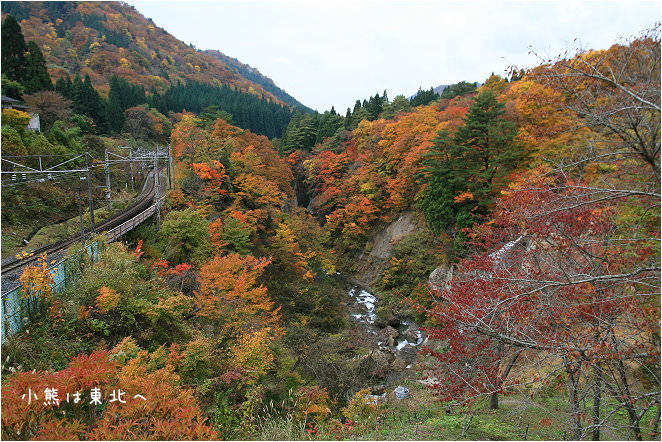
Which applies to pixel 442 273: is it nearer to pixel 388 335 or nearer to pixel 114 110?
pixel 388 335

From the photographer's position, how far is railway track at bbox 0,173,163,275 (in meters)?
12.9

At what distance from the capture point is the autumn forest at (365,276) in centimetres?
506

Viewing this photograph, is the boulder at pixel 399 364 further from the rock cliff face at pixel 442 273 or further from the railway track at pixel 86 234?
the railway track at pixel 86 234

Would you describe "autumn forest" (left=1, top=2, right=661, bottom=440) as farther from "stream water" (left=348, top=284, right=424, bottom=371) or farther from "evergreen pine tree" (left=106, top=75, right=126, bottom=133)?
"evergreen pine tree" (left=106, top=75, right=126, bottom=133)

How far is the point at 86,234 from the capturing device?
1788 centimetres

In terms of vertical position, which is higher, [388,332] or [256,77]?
[256,77]

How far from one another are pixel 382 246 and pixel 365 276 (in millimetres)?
3314

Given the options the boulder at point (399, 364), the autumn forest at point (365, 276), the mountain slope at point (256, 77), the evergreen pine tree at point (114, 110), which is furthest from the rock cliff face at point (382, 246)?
the mountain slope at point (256, 77)

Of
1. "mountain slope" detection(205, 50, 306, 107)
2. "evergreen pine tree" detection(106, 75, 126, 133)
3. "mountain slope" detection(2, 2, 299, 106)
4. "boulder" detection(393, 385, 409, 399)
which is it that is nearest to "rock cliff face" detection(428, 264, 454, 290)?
"boulder" detection(393, 385, 409, 399)

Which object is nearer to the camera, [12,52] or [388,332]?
[388,332]

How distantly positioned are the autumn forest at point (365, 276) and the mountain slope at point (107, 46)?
25406mm

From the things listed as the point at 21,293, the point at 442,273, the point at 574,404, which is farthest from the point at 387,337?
the point at 21,293

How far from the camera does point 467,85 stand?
4066cm

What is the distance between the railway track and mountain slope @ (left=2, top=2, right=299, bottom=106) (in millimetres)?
35667
